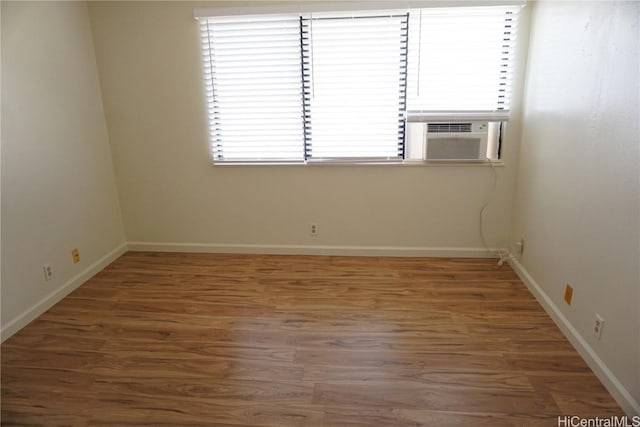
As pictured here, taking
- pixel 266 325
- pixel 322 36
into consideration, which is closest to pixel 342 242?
pixel 266 325

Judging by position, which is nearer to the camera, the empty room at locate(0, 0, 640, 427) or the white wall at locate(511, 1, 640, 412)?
the white wall at locate(511, 1, 640, 412)

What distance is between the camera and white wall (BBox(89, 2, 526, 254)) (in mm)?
3254

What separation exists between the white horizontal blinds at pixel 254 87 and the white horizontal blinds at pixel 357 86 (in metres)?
0.17

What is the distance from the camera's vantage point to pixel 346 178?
11.2 feet

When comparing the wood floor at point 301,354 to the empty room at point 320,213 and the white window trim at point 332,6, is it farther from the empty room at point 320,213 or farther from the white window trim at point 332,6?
the white window trim at point 332,6

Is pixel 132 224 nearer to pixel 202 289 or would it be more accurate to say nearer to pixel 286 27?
pixel 202 289

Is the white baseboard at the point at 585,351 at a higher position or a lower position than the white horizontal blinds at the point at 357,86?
lower

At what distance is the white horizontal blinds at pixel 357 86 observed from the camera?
3.09 m

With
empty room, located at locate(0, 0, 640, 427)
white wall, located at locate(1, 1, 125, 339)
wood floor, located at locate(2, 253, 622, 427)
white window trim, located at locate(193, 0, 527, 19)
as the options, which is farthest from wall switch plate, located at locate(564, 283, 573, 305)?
white wall, located at locate(1, 1, 125, 339)

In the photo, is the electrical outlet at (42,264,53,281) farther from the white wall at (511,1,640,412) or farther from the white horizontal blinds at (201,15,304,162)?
the white wall at (511,1,640,412)

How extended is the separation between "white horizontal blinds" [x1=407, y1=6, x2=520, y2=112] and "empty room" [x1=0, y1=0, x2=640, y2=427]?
2 cm

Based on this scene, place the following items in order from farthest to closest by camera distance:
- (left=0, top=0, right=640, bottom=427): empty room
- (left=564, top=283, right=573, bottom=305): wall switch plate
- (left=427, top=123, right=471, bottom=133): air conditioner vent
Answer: (left=427, top=123, right=471, bottom=133): air conditioner vent < (left=564, top=283, right=573, bottom=305): wall switch plate < (left=0, top=0, right=640, bottom=427): empty room

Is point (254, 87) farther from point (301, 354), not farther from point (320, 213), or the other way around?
point (301, 354)

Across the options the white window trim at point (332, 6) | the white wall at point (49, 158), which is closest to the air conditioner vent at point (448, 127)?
the white window trim at point (332, 6)
